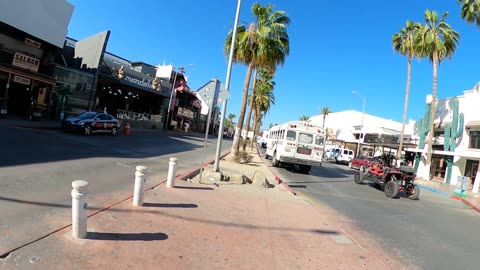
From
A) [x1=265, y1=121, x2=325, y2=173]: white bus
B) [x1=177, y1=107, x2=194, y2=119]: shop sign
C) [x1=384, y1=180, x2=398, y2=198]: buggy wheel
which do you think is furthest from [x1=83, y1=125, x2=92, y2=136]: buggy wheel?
[x1=177, y1=107, x2=194, y2=119]: shop sign

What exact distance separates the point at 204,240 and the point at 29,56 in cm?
2676

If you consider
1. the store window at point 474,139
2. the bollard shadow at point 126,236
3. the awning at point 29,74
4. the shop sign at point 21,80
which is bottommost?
the bollard shadow at point 126,236

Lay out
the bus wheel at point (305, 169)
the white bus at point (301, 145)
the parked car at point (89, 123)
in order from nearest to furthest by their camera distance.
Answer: the white bus at point (301, 145), the bus wheel at point (305, 169), the parked car at point (89, 123)

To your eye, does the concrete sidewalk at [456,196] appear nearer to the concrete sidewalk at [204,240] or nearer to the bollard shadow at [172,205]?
the concrete sidewalk at [204,240]

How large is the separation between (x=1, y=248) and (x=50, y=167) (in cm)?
665

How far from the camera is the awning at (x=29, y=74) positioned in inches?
955

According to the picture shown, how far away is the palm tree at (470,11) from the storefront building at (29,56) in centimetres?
3016

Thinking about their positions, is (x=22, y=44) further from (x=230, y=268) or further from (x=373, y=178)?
(x=230, y=268)

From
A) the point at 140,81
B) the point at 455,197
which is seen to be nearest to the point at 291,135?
the point at 455,197

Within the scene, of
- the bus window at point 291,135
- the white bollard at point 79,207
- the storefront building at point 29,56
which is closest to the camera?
the white bollard at point 79,207

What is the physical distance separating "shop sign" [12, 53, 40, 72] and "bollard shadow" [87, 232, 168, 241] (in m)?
25.2

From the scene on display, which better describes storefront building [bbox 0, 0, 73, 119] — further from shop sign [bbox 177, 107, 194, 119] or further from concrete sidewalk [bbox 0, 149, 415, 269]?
shop sign [bbox 177, 107, 194, 119]

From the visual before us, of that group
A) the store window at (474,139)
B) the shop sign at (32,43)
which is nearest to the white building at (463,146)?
the store window at (474,139)

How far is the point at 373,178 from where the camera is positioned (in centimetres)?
1852
